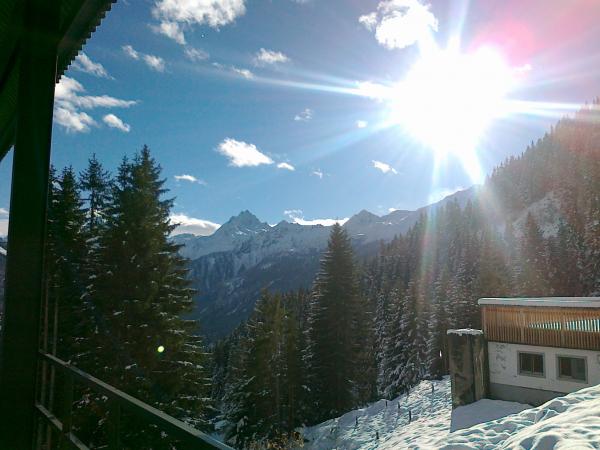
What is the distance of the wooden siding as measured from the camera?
14.7 m

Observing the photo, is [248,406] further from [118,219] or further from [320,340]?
[118,219]

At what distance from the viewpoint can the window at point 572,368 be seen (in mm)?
14764

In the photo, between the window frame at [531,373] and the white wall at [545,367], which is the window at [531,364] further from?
the white wall at [545,367]

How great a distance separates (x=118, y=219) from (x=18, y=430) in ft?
44.2

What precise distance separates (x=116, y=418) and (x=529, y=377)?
17.4m

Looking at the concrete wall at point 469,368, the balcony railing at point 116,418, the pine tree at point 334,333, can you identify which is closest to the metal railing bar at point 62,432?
the balcony railing at point 116,418

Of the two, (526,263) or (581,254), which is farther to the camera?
(581,254)

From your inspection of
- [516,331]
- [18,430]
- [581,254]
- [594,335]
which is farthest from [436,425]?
[581,254]

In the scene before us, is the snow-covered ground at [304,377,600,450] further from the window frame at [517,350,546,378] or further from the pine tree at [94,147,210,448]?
the pine tree at [94,147,210,448]

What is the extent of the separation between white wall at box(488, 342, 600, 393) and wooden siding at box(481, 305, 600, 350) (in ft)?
0.72

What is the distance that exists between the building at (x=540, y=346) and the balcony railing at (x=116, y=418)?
53.9ft

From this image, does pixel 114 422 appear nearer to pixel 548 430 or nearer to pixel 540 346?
pixel 548 430

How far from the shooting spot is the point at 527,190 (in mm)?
131125

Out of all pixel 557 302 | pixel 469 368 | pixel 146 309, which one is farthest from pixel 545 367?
pixel 146 309
